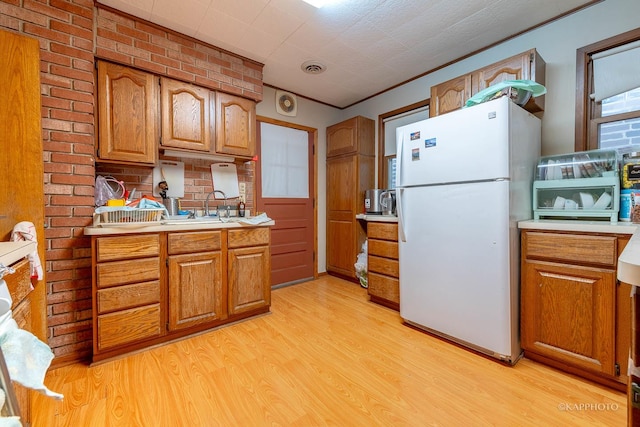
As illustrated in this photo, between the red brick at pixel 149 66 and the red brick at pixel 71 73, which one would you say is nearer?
the red brick at pixel 71 73

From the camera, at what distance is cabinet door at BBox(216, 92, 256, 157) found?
2500 millimetres

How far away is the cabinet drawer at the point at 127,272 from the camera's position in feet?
5.66

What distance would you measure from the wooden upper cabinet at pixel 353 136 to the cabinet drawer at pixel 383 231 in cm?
114

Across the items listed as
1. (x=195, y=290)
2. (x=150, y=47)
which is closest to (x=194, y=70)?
(x=150, y=47)

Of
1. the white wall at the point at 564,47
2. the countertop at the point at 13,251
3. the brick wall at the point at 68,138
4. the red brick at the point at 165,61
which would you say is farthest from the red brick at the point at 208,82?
the white wall at the point at 564,47

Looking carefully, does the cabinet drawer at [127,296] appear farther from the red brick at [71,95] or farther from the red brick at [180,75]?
the red brick at [180,75]

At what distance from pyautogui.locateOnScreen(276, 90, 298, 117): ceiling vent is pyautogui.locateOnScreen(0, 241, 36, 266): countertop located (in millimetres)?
2752

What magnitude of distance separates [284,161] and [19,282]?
2753 mm

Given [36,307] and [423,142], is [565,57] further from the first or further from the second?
[36,307]

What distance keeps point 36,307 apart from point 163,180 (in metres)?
1.26

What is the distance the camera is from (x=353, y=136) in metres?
3.47

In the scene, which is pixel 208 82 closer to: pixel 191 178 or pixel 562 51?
pixel 191 178

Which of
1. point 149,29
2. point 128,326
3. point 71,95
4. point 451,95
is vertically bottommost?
point 128,326

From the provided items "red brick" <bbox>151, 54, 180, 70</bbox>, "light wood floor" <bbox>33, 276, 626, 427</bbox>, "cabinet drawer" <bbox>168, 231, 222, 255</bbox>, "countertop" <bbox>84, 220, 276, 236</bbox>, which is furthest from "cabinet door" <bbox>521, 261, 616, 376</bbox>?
"red brick" <bbox>151, 54, 180, 70</bbox>
